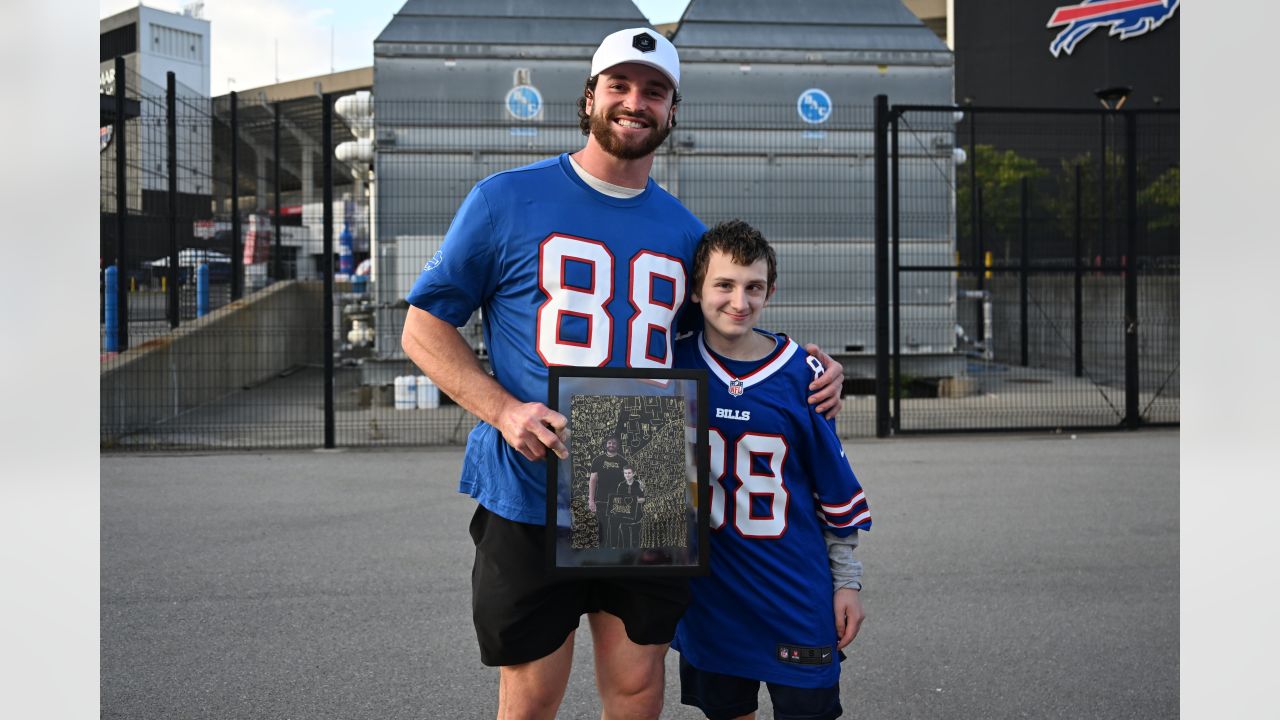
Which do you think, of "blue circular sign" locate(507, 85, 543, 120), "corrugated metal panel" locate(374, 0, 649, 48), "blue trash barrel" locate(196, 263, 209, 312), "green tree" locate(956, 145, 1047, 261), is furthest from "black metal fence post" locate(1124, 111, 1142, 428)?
"green tree" locate(956, 145, 1047, 261)

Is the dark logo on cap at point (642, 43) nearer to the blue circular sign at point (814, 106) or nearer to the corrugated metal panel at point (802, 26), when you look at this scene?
the corrugated metal panel at point (802, 26)

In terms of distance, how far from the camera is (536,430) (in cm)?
230

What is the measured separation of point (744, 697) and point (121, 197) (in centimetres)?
1064

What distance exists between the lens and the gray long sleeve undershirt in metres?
2.81

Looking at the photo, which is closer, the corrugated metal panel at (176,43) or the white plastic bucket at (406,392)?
the white plastic bucket at (406,392)

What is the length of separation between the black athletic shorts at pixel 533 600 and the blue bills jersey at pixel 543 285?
7 centimetres

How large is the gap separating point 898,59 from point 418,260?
653cm

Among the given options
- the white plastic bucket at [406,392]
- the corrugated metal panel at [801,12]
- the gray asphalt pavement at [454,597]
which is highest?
the corrugated metal panel at [801,12]

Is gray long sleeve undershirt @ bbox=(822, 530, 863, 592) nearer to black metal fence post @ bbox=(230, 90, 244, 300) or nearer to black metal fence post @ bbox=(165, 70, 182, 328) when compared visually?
black metal fence post @ bbox=(165, 70, 182, 328)

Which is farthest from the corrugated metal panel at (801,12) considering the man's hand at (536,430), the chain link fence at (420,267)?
the man's hand at (536,430)

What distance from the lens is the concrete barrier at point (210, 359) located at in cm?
1135

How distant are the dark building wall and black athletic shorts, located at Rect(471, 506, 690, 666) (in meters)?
41.6
